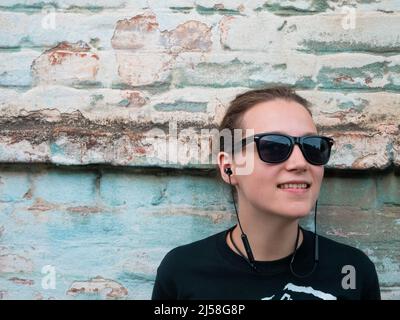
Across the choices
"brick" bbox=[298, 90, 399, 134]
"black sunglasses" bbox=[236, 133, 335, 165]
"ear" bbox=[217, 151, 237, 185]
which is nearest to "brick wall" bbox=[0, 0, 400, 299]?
"brick" bbox=[298, 90, 399, 134]

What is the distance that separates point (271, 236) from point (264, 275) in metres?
0.14

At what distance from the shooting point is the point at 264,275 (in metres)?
2.07

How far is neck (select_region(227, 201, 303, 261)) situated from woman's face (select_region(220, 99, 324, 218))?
0.16 feet

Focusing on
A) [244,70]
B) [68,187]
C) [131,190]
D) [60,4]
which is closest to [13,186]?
[68,187]

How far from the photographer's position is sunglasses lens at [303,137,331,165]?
205 cm

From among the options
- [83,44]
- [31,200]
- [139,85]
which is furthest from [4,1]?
[31,200]

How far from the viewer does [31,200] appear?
2.68m

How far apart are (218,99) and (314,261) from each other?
892 mm

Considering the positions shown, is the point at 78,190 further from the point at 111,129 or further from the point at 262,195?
the point at 262,195

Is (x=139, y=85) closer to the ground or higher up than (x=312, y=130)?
higher up

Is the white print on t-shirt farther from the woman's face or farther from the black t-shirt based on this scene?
the woman's face

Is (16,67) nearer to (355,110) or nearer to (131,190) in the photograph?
(131,190)

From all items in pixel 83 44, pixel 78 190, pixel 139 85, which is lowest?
pixel 78 190

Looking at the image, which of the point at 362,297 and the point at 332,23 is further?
the point at 332,23
